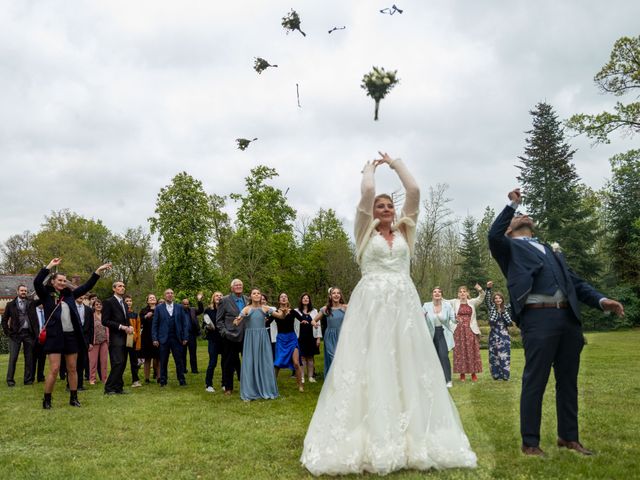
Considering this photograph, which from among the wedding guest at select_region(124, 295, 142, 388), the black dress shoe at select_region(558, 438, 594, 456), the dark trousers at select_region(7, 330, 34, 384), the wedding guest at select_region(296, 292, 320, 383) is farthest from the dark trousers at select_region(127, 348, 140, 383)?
the black dress shoe at select_region(558, 438, 594, 456)

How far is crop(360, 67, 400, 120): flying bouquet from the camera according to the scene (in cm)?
557

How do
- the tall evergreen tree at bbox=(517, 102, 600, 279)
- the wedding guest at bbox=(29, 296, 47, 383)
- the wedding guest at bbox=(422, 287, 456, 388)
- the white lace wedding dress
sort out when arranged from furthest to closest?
the tall evergreen tree at bbox=(517, 102, 600, 279), the wedding guest at bbox=(29, 296, 47, 383), the wedding guest at bbox=(422, 287, 456, 388), the white lace wedding dress

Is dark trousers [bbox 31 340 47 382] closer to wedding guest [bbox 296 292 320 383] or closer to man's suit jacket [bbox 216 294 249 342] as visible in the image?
man's suit jacket [bbox 216 294 249 342]

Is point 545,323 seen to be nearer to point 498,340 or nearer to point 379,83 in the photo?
point 379,83

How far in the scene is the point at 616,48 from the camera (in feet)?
82.3

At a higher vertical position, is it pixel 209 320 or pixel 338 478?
pixel 209 320

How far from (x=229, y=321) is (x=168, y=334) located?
2.73m

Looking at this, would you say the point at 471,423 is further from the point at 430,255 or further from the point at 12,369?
the point at 430,255

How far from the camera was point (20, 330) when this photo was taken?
1519 centimetres

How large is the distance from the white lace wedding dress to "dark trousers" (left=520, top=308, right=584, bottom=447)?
920 mm

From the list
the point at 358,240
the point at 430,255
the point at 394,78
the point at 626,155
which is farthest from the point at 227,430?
the point at 430,255

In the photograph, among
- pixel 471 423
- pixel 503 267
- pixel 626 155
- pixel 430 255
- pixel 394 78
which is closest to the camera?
pixel 394 78

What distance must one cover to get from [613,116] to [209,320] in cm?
2155

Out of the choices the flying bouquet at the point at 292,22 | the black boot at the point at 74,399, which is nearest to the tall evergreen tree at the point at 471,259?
the black boot at the point at 74,399
